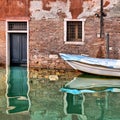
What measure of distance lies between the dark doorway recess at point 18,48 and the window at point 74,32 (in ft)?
7.03

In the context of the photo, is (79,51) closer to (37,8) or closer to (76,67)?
(76,67)

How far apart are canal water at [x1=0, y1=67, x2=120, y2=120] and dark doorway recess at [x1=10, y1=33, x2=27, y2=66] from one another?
198 centimetres

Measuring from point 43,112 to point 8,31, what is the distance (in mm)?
8477

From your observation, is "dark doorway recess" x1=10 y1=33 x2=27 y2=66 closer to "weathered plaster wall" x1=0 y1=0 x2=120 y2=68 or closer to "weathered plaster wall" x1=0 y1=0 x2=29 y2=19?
"weathered plaster wall" x1=0 y1=0 x2=120 y2=68

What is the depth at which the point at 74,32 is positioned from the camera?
1439 centimetres

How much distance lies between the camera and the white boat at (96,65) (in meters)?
12.2

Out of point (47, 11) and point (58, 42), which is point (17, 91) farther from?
point (47, 11)

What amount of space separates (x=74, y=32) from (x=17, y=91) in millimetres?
5431

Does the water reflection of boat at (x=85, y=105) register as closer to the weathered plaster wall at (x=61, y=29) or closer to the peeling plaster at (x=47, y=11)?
the weathered plaster wall at (x=61, y=29)

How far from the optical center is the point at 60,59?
14.6 meters

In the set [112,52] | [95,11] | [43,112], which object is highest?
[95,11]

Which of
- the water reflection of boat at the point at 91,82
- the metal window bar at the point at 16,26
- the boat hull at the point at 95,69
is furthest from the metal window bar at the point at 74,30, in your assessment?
the water reflection of boat at the point at 91,82

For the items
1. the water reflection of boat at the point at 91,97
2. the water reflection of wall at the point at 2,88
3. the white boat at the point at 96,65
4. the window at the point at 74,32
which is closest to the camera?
the water reflection of boat at the point at 91,97

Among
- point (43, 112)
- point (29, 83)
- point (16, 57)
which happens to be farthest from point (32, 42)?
point (43, 112)
